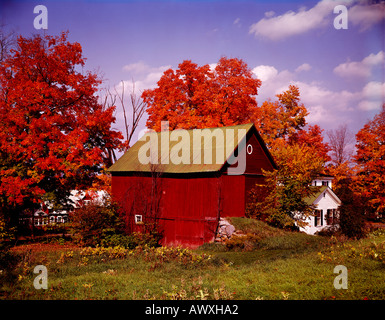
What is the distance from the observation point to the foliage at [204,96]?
108 ft

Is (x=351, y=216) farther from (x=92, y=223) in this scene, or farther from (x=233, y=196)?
(x=92, y=223)

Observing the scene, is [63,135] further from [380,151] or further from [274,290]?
[380,151]

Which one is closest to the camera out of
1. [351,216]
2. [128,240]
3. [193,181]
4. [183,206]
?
[128,240]

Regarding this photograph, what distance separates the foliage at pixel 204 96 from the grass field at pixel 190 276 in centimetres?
1897

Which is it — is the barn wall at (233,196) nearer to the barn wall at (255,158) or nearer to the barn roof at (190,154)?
the barn wall at (255,158)

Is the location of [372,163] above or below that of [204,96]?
below

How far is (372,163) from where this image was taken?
32781mm

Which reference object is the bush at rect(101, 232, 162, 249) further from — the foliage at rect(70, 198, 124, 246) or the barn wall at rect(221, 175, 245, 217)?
the barn wall at rect(221, 175, 245, 217)

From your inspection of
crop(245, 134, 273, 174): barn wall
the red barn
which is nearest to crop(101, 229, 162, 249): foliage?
the red barn

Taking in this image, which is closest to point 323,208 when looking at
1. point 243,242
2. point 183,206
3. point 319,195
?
point 319,195

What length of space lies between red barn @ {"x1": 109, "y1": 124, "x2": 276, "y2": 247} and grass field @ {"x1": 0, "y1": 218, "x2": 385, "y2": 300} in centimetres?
672

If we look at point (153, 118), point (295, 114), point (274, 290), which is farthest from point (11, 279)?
point (295, 114)

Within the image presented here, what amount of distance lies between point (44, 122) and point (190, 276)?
1342 cm
